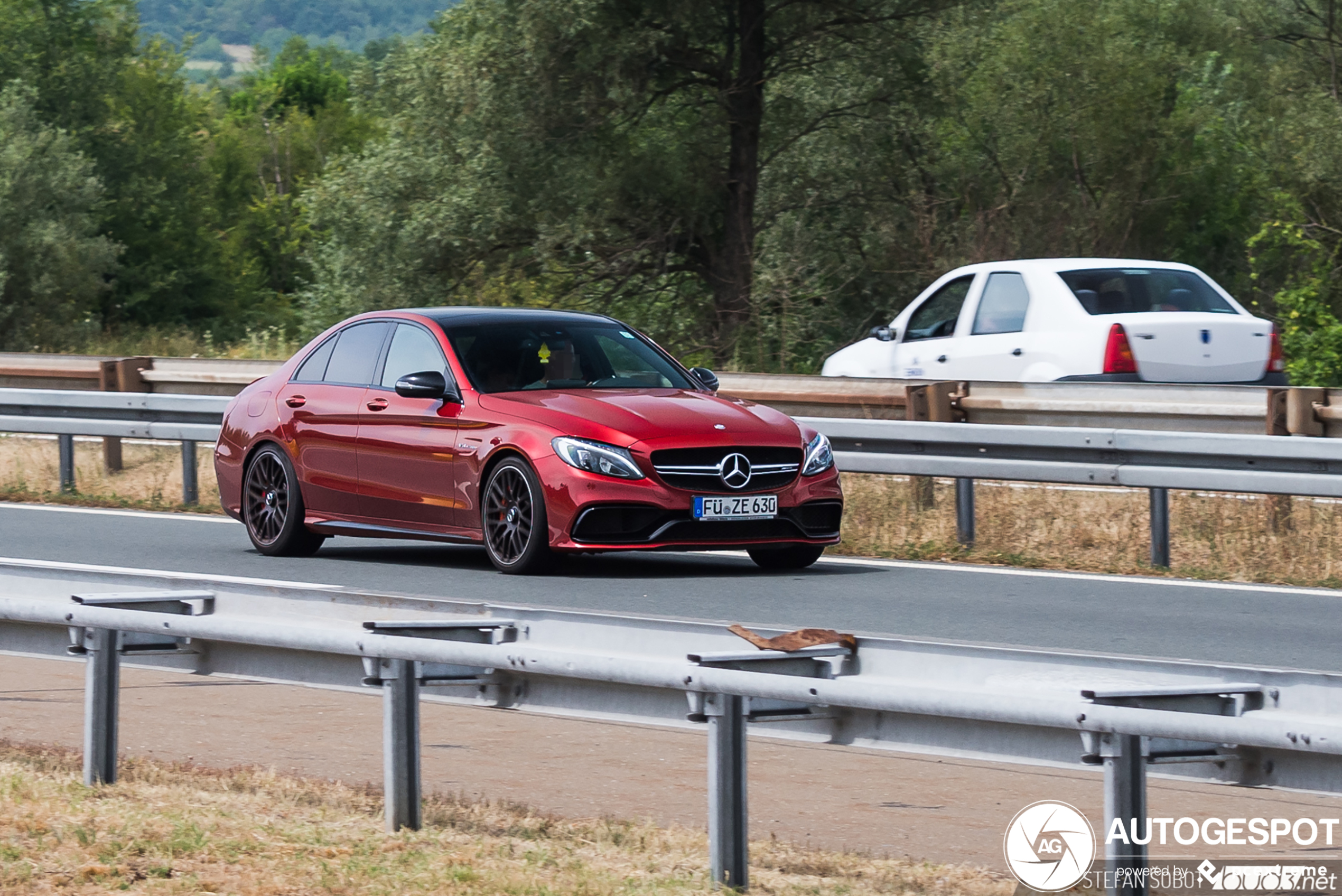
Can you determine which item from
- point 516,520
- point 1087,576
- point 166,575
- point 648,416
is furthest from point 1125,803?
point 1087,576

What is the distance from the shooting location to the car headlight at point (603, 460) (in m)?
10.6

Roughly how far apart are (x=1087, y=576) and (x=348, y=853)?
23.7 ft

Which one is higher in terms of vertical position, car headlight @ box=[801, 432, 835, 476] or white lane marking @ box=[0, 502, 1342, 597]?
car headlight @ box=[801, 432, 835, 476]

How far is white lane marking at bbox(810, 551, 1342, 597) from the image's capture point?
36.0ft

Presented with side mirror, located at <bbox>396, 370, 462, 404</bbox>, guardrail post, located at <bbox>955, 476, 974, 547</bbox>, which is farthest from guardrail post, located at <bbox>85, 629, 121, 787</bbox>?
guardrail post, located at <bbox>955, 476, 974, 547</bbox>

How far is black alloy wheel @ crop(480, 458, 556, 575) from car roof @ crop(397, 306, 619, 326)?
1282 millimetres

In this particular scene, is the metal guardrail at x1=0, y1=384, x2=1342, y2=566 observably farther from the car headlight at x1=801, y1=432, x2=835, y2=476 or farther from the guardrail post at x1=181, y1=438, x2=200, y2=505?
the car headlight at x1=801, y1=432, x2=835, y2=476

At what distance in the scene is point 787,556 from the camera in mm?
11641

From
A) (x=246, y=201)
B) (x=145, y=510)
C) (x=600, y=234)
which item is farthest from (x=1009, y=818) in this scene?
(x=246, y=201)

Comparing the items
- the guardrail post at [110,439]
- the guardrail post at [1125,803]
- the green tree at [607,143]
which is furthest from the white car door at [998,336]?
the guardrail post at [1125,803]

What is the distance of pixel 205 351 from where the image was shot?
3588cm

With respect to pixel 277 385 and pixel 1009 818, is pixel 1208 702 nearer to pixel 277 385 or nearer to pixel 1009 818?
pixel 1009 818

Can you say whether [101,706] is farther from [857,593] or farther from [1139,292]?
[1139,292]

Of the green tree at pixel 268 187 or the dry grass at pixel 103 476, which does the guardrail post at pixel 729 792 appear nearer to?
the dry grass at pixel 103 476
